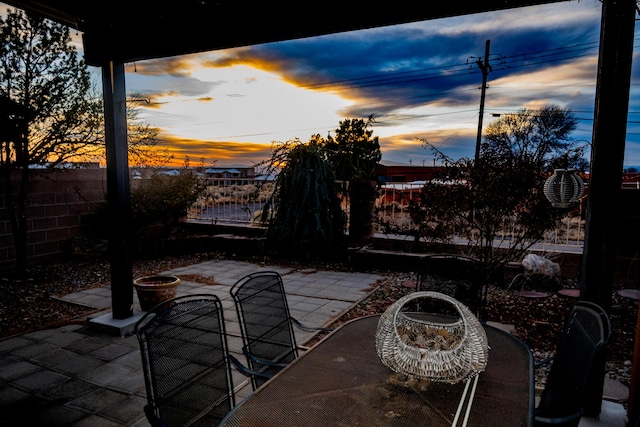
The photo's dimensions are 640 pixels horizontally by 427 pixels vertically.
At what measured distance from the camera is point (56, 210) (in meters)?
6.39

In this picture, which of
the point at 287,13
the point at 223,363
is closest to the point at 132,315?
the point at 223,363

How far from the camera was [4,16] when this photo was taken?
16.8ft

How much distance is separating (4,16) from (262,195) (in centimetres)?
447

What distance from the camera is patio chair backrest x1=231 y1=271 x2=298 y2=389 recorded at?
2.19 m

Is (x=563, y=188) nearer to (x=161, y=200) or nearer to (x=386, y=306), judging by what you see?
(x=386, y=306)

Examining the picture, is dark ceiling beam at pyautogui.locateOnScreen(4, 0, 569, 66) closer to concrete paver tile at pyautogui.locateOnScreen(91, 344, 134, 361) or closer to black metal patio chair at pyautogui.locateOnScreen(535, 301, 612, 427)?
black metal patio chair at pyautogui.locateOnScreen(535, 301, 612, 427)

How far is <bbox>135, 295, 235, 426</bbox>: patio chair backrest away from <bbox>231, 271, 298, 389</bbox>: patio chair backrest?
0.22 metres

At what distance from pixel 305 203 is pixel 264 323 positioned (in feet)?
14.5

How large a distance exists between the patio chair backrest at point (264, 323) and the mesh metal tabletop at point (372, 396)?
1.50 feet

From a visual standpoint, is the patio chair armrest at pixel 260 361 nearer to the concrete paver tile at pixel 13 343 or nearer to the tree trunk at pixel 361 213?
the concrete paver tile at pixel 13 343

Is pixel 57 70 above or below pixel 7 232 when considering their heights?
above

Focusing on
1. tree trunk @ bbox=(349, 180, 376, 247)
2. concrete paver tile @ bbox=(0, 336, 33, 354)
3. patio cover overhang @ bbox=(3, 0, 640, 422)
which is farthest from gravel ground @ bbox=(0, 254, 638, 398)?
patio cover overhang @ bbox=(3, 0, 640, 422)

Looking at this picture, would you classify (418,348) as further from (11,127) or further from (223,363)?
(11,127)

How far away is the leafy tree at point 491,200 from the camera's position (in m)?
4.07
